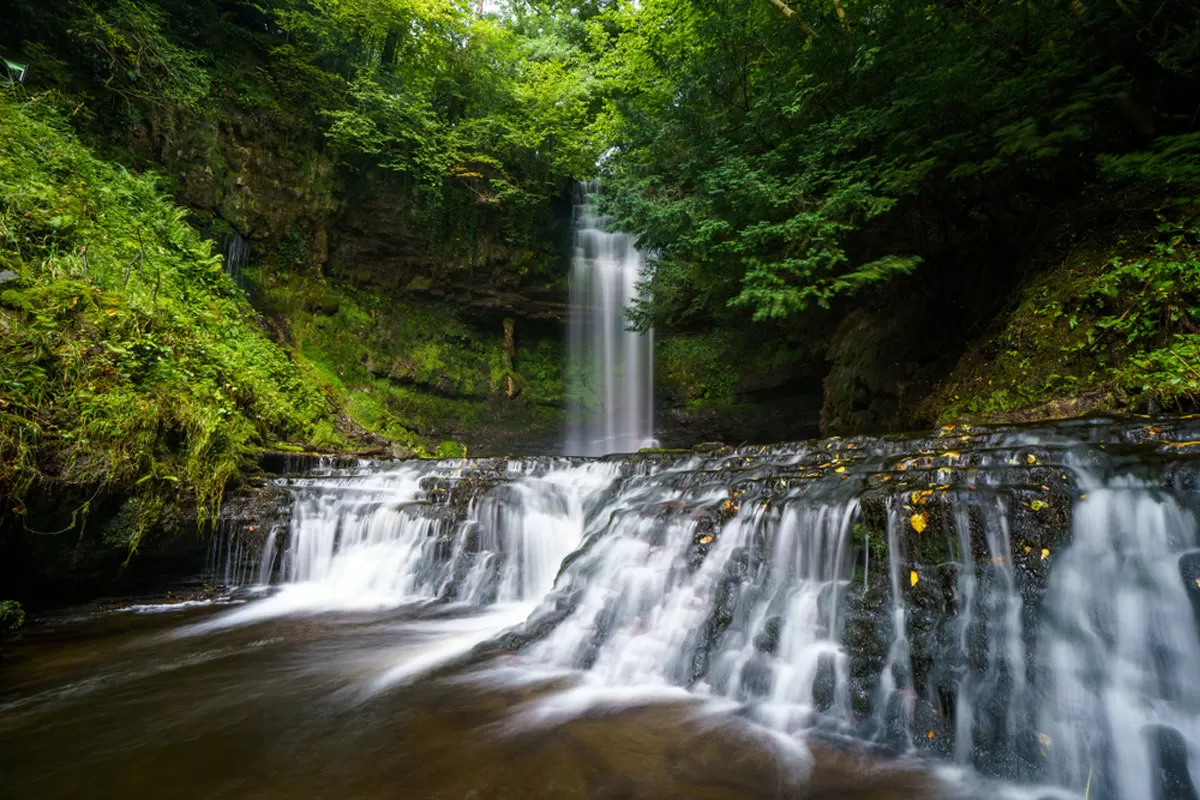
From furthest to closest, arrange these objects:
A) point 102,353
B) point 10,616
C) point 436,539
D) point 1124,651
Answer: point 436,539 < point 102,353 < point 10,616 < point 1124,651

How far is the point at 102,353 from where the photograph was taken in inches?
191

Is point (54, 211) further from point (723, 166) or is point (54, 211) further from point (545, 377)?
point (545, 377)

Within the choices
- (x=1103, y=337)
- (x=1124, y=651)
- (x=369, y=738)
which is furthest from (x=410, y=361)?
(x=1124, y=651)

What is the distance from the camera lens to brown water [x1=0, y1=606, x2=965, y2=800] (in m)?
1.89

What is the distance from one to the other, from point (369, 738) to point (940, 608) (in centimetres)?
262

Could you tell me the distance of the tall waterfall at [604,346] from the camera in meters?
16.3

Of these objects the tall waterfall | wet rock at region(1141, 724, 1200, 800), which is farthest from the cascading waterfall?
the tall waterfall

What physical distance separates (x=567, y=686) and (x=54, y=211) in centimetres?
799

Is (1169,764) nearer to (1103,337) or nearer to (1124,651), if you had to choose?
(1124,651)

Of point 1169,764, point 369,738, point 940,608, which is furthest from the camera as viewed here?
point 940,608

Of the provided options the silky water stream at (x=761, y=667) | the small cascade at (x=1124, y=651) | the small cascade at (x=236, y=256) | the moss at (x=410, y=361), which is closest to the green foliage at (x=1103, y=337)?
the silky water stream at (x=761, y=667)

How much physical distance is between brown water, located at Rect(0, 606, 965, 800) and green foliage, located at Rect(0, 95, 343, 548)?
175cm

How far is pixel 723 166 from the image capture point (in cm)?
712

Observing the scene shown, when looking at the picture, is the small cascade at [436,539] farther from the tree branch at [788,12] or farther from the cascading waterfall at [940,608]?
the tree branch at [788,12]
